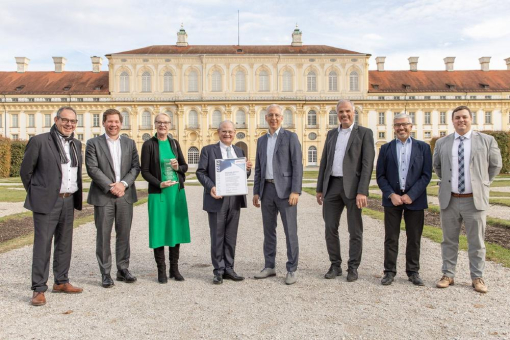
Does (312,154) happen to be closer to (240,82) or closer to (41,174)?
(240,82)

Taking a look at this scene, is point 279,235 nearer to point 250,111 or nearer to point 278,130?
point 278,130

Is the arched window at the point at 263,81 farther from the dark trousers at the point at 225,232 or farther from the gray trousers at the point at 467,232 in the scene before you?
the gray trousers at the point at 467,232

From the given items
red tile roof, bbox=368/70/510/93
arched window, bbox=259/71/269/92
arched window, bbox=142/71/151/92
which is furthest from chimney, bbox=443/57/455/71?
arched window, bbox=142/71/151/92

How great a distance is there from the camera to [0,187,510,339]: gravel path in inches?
140

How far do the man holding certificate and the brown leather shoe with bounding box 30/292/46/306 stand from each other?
1862 mm

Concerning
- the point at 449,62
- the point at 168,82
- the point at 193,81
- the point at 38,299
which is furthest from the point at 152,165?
the point at 449,62

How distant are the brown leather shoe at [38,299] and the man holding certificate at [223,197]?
1.86m

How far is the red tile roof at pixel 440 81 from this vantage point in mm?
50219

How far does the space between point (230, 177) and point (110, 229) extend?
1575 millimetres

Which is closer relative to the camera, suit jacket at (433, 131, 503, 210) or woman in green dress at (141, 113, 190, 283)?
suit jacket at (433, 131, 503, 210)

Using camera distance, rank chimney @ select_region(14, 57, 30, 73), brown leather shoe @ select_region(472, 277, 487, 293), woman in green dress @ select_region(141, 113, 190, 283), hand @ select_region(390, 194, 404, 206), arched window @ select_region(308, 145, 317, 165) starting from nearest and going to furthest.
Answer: brown leather shoe @ select_region(472, 277, 487, 293), hand @ select_region(390, 194, 404, 206), woman in green dress @ select_region(141, 113, 190, 283), arched window @ select_region(308, 145, 317, 165), chimney @ select_region(14, 57, 30, 73)

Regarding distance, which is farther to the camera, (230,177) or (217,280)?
(230,177)

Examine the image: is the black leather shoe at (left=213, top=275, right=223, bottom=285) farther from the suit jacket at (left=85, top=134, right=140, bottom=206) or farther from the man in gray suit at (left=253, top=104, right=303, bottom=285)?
the suit jacket at (left=85, top=134, right=140, bottom=206)

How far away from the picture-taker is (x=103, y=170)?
5.04 metres
